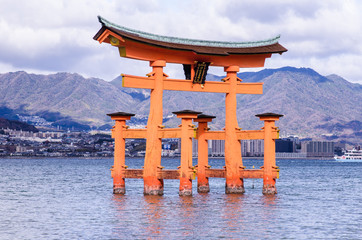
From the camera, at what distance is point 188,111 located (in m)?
41.3

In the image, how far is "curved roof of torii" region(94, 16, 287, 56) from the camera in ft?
136

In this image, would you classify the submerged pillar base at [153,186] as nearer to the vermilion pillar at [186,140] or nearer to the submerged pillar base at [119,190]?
the vermilion pillar at [186,140]

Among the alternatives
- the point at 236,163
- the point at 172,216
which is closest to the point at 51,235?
the point at 172,216

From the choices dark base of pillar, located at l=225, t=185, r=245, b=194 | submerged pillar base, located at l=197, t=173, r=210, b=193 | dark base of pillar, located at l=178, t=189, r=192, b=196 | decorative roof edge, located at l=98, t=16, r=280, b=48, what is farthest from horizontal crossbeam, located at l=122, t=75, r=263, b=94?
submerged pillar base, located at l=197, t=173, r=210, b=193

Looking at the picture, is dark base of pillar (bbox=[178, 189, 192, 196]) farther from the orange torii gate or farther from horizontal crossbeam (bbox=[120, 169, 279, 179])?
horizontal crossbeam (bbox=[120, 169, 279, 179])

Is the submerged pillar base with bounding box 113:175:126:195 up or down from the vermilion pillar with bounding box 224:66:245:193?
down

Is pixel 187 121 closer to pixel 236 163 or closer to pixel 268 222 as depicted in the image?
pixel 236 163

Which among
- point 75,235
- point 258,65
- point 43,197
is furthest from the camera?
point 43,197

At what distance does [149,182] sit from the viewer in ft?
141

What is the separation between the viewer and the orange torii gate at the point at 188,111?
41594mm

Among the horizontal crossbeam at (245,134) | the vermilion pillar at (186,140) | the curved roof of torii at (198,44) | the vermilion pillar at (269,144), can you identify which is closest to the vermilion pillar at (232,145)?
the horizontal crossbeam at (245,134)

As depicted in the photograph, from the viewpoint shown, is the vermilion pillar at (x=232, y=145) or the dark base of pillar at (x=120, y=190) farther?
the dark base of pillar at (x=120, y=190)

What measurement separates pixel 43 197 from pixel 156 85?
15331 millimetres

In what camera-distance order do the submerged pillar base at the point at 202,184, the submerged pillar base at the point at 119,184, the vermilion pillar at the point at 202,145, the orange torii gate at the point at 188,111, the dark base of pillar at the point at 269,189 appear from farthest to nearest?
the submerged pillar base at the point at 202,184, the vermilion pillar at the point at 202,145, the dark base of pillar at the point at 269,189, the submerged pillar base at the point at 119,184, the orange torii gate at the point at 188,111
